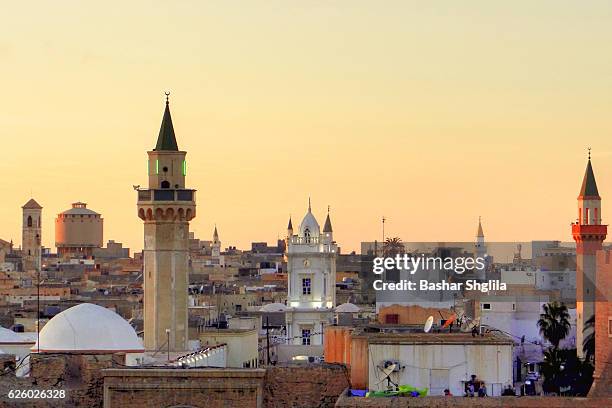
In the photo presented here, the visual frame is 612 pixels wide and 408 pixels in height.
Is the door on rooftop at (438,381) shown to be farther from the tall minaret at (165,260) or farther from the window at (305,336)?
the window at (305,336)

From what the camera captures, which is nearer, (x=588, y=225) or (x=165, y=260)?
(x=165, y=260)

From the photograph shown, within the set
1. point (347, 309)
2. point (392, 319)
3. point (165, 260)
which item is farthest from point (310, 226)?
point (392, 319)

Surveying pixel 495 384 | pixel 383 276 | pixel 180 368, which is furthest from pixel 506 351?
Answer: pixel 383 276

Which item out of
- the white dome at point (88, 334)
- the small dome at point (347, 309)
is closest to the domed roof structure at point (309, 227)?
the small dome at point (347, 309)

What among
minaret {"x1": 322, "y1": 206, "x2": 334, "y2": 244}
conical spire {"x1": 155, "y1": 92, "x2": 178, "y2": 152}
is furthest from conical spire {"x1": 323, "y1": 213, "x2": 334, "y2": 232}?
conical spire {"x1": 155, "y1": 92, "x2": 178, "y2": 152}

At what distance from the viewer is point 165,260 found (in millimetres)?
56219

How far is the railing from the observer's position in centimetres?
5656

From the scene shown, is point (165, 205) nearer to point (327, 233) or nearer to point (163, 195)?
point (163, 195)

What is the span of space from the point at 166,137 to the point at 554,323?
16.1 metres

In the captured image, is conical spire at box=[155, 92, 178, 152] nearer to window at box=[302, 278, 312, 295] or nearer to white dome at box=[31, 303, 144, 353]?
white dome at box=[31, 303, 144, 353]

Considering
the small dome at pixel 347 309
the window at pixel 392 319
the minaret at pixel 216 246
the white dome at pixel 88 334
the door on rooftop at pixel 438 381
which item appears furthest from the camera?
the minaret at pixel 216 246

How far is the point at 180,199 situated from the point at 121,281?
90126 millimetres

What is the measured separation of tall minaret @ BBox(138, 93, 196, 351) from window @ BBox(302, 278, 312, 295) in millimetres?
25701

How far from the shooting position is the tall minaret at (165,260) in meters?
56.0
